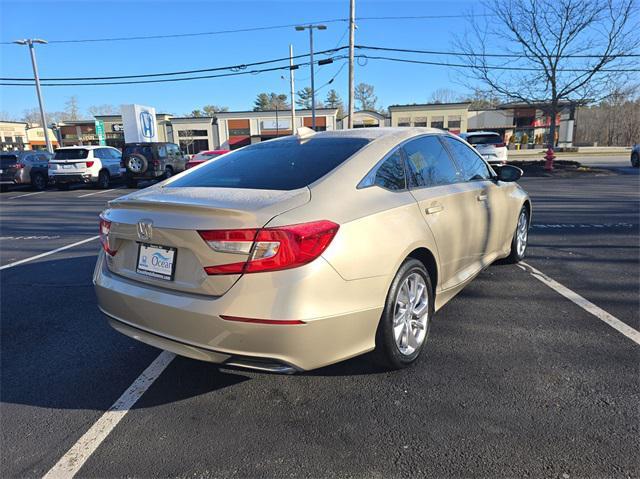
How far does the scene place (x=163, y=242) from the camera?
2277 millimetres

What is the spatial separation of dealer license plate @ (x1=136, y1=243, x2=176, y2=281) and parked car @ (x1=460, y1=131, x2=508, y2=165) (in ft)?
47.0

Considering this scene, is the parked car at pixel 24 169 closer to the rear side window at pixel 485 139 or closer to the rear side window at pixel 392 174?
the rear side window at pixel 485 139

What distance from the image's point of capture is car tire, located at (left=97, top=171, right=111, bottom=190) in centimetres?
1758

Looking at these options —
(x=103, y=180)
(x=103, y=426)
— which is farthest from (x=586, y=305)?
(x=103, y=180)

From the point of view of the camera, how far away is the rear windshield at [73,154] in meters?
17.3

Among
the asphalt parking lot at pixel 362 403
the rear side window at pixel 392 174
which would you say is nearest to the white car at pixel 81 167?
the asphalt parking lot at pixel 362 403

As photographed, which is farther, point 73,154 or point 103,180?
point 103,180

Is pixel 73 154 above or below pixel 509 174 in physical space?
above

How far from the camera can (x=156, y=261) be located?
7.67 feet

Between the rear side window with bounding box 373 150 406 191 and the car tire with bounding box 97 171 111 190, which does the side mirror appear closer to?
the rear side window with bounding box 373 150 406 191

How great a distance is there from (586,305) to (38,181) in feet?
66.1

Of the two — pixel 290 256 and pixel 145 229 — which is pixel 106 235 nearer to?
pixel 145 229

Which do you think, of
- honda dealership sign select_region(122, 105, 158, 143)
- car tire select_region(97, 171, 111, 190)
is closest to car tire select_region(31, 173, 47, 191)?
car tire select_region(97, 171, 111, 190)

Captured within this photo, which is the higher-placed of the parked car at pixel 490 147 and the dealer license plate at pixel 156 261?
the parked car at pixel 490 147
